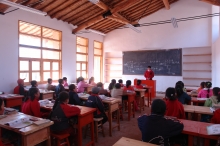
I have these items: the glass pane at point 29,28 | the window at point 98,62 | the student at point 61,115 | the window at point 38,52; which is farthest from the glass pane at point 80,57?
the student at point 61,115

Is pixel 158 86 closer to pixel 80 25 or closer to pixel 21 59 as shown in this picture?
pixel 80 25

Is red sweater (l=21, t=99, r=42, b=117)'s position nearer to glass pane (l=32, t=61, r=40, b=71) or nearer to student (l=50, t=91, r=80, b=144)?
student (l=50, t=91, r=80, b=144)

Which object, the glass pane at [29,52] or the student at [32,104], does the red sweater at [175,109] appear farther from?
the glass pane at [29,52]

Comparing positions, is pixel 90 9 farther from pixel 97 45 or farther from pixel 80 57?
pixel 97 45

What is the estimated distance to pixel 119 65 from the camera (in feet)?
34.9

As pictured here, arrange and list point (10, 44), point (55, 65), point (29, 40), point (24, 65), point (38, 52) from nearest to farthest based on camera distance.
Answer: point (10, 44)
point (24, 65)
point (29, 40)
point (38, 52)
point (55, 65)

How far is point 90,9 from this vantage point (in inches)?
274

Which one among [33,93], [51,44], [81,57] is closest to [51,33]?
[51,44]

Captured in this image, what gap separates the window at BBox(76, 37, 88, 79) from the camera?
8.69 m

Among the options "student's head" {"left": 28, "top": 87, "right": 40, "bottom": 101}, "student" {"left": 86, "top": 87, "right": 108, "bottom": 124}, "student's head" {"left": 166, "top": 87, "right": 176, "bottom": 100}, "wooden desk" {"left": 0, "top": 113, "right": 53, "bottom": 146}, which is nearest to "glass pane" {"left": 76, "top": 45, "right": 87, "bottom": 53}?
"student" {"left": 86, "top": 87, "right": 108, "bottom": 124}

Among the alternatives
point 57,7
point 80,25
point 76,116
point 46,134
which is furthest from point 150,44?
point 46,134

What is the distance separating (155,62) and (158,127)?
25.6ft

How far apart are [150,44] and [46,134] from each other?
8197 millimetres

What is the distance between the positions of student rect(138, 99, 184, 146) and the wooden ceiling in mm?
5308
